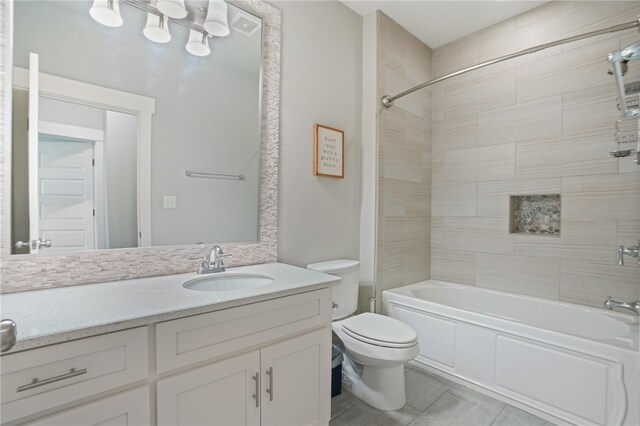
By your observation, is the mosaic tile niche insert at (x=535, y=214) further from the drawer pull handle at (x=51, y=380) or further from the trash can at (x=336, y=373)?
Answer: the drawer pull handle at (x=51, y=380)

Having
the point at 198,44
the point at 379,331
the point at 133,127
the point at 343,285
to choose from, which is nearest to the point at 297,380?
the point at 379,331

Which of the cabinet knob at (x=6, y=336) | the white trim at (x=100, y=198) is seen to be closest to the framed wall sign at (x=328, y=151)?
the white trim at (x=100, y=198)

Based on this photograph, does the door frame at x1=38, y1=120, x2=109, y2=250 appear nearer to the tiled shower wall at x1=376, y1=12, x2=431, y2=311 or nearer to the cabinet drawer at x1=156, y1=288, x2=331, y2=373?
the cabinet drawer at x1=156, y1=288, x2=331, y2=373

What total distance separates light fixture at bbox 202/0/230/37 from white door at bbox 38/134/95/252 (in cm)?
87

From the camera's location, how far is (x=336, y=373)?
191 centimetres

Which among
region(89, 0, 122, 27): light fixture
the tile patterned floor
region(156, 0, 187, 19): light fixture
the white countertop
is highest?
region(156, 0, 187, 19): light fixture

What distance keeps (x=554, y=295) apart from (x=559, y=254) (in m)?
0.31

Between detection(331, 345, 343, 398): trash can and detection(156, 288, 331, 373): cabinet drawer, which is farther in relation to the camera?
detection(331, 345, 343, 398): trash can

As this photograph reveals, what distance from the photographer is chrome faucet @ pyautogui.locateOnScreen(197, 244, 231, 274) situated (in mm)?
1520

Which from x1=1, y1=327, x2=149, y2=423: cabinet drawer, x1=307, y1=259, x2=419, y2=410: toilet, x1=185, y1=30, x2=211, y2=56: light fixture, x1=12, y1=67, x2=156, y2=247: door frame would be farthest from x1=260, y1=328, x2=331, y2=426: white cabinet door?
x1=185, y1=30, x2=211, y2=56: light fixture

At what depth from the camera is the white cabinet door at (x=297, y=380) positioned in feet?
4.03

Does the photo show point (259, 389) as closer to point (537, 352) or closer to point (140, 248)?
point (140, 248)

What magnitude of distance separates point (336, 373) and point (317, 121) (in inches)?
65.6

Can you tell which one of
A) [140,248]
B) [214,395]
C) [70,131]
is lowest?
[214,395]
